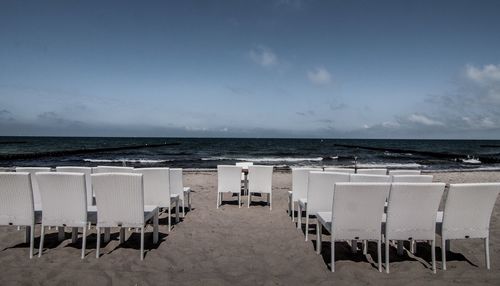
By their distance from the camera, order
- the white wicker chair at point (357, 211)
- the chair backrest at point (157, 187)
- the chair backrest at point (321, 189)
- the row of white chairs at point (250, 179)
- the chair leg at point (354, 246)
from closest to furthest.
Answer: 1. the white wicker chair at point (357, 211)
2. the chair leg at point (354, 246)
3. the chair backrest at point (321, 189)
4. the chair backrest at point (157, 187)
5. the row of white chairs at point (250, 179)

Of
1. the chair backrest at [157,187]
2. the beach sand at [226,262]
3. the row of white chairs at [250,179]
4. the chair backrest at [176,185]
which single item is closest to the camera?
the beach sand at [226,262]

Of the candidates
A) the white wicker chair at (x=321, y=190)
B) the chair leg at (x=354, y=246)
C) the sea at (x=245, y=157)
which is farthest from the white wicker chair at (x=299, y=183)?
the sea at (x=245, y=157)

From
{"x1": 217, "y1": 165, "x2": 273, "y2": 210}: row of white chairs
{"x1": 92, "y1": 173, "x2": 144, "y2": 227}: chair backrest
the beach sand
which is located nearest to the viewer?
the beach sand

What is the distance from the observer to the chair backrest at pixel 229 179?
676 centimetres

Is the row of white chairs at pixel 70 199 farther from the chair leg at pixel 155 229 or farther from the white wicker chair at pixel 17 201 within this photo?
the chair leg at pixel 155 229

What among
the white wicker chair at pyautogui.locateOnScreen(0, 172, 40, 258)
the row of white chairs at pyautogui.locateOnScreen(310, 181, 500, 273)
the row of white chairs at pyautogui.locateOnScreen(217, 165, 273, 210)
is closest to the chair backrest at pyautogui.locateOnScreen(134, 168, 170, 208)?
the white wicker chair at pyautogui.locateOnScreen(0, 172, 40, 258)

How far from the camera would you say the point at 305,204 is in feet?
15.5

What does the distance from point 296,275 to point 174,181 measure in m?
3.19

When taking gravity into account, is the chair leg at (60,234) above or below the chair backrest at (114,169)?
below

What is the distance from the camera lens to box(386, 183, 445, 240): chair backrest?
3.18m

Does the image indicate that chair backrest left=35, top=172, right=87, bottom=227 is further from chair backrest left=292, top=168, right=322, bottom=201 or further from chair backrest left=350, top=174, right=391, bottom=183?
chair backrest left=350, top=174, right=391, bottom=183

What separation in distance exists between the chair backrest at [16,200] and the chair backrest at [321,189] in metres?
3.41

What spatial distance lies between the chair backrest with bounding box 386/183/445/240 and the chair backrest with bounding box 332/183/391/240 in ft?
0.35

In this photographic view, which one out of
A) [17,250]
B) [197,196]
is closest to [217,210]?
[197,196]
